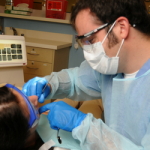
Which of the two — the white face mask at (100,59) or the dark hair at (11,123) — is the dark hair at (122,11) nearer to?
the white face mask at (100,59)

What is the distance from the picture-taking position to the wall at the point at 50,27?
2.52 m

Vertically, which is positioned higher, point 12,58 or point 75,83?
point 12,58

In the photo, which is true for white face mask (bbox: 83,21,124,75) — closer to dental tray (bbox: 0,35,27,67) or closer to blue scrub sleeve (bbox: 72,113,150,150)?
blue scrub sleeve (bbox: 72,113,150,150)

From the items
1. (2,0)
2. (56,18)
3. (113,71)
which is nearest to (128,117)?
(113,71)

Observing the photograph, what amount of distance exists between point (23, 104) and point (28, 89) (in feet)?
0.91

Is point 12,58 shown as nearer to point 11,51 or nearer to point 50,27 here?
point 11,51

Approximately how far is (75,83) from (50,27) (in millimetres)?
1658

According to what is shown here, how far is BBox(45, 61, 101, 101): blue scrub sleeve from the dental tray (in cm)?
27

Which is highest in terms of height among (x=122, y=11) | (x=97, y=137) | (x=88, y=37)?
(x=122, y=11)

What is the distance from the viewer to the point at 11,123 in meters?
0.66

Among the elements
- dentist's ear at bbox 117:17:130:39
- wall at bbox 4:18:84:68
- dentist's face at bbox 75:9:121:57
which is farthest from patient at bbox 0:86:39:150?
wall at bbox 4:18:84:68

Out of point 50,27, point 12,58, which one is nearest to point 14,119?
point 12,58

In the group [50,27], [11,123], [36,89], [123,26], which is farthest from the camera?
[50,27]

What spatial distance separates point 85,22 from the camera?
81cm
